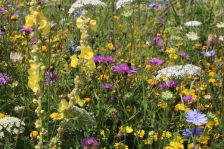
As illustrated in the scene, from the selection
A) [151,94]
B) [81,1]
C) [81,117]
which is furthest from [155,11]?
[81,117]

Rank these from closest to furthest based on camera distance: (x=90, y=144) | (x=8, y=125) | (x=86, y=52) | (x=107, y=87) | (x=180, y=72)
Answer: (x=86, y=52) → (x=90, y=144) → (x=8, y=125) → (x=180, y=72) → (x=107, y=87)

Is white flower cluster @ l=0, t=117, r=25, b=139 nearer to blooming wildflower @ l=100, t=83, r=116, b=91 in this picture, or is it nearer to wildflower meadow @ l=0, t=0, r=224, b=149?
wildflower meadow @ l=0, t=0, r=224, b=149

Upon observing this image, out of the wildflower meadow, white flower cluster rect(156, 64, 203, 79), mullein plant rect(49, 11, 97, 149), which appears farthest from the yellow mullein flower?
white flower cluster rect(156, 64, 203, 79)

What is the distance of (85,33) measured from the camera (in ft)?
3.42

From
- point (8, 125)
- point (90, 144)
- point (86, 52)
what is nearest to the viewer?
point (86, 52)

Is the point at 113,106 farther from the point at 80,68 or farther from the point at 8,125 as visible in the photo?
the point at 80,68

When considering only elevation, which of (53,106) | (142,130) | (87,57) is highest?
(87,57)

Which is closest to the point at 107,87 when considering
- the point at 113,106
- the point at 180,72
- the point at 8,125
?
the point at 113,106

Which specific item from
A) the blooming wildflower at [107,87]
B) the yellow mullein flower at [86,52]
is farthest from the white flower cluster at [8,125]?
the yellow mullein flower at [86,52]

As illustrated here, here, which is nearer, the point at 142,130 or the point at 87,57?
the point at 87,57

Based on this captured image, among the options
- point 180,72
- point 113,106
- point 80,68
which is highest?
point 80,68

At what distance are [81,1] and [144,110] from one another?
39.2 inches

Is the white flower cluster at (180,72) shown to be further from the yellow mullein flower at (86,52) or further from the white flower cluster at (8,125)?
the yellow mullein flower at (86,52)

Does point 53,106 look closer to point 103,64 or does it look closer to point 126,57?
point 103,64
